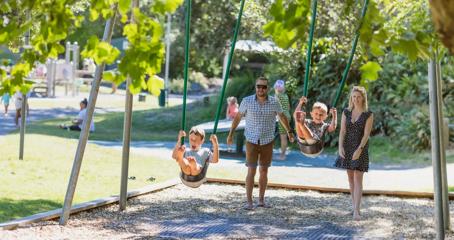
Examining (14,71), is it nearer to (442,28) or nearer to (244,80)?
(442,28)

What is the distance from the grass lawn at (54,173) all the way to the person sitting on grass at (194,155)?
1.70 meters

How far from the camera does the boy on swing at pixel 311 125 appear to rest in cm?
1031

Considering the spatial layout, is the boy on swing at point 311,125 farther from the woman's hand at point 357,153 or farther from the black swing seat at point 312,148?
the woman's hand at point 357,153

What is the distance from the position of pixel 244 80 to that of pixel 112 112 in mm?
9373

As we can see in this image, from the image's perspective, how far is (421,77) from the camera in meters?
22.1

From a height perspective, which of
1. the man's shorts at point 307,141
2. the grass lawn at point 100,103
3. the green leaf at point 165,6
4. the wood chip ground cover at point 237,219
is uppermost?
the grass lawn at point 100,103

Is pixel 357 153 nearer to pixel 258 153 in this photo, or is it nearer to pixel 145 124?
pixel 258 153

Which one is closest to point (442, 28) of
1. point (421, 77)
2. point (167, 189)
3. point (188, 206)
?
point (188, 206)

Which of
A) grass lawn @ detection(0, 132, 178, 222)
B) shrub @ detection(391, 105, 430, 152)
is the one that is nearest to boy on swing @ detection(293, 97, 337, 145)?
grass lawn @ detection(0, 132, 178, 222)

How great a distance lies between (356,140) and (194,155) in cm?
194

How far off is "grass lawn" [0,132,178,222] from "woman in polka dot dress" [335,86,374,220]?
3.39m

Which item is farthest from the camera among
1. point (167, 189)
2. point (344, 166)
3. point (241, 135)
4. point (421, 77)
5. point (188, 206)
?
point (421, 77)

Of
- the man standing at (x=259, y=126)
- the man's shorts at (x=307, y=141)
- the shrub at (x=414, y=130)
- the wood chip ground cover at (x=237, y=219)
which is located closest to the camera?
the wood chip ground cover at (x=237, y=219)

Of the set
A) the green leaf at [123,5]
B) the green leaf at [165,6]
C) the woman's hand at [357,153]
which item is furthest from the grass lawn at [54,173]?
the green leaf at [165,6]
